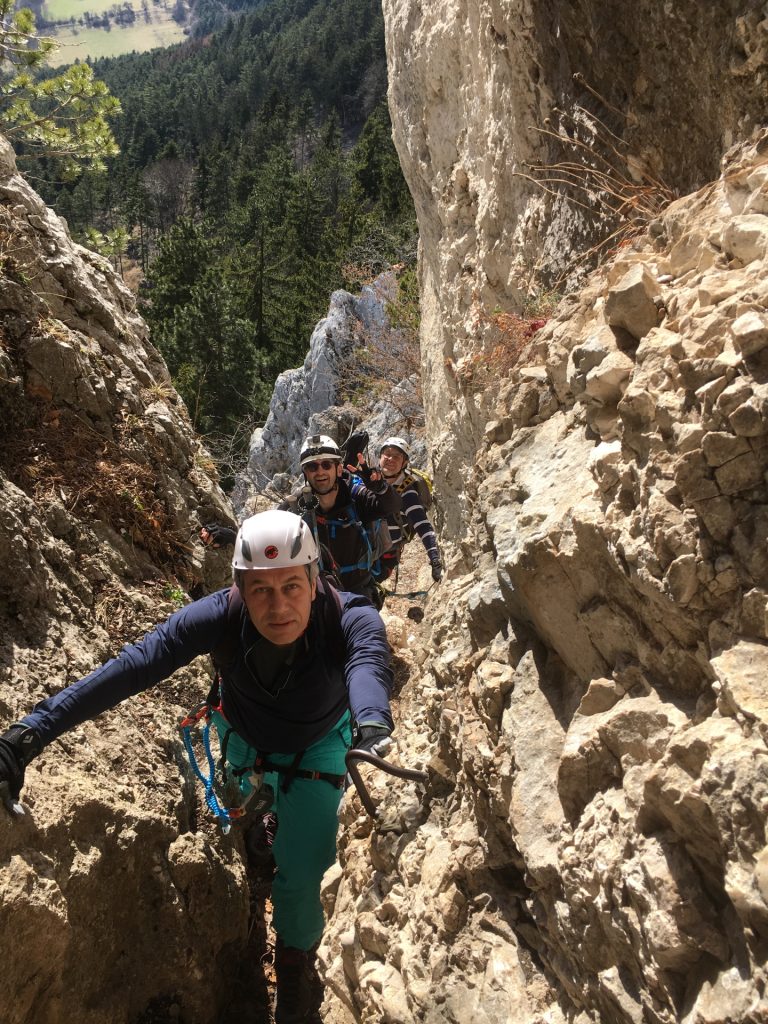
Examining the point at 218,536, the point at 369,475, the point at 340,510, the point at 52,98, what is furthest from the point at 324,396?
the point at 218,536

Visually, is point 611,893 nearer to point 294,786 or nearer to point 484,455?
point 294,786

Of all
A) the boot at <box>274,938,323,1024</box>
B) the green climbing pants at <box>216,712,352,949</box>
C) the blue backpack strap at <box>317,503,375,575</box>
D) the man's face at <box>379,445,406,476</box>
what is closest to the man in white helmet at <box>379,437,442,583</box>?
the man's face at <box>379,445,406,476</box>

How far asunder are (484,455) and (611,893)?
2.51 meters

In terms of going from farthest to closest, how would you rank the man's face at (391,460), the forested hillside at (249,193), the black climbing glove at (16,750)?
the forested hillside at (249,193) < the man's face at (391,460) < the black climbing glove at (16,750)

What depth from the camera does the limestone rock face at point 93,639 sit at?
3314mm

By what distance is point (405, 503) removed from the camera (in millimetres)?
7098

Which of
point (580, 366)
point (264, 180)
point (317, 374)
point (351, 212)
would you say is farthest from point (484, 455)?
point (264, 180)

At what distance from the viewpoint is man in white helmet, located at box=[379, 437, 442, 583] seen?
6.82 m

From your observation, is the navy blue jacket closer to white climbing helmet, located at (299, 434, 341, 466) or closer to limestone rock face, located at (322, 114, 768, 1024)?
limestone rock face, located at (322, 114, 768, 1024)

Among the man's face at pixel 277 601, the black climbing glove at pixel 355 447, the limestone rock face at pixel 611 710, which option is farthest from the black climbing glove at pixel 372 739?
the black climbing glove at pixel 355 447

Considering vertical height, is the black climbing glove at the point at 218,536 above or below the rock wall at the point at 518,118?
below

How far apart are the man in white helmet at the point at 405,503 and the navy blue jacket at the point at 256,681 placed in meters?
3.40

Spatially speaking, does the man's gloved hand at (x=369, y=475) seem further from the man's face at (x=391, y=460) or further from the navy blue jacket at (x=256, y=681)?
the navy blue jacket at (x=256, y=681)

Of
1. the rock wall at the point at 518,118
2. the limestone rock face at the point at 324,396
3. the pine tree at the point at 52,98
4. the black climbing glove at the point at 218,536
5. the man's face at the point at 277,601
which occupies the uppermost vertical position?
the pine tree at the point at 52,98
